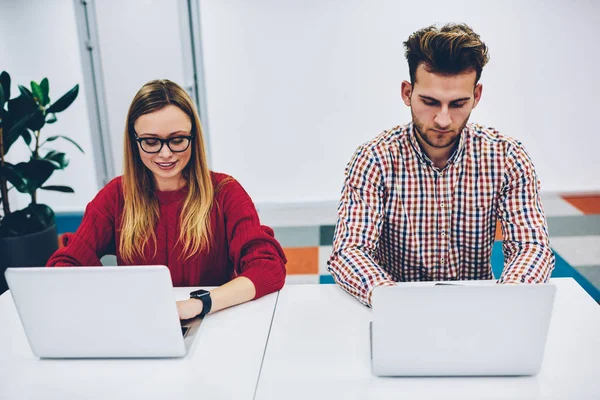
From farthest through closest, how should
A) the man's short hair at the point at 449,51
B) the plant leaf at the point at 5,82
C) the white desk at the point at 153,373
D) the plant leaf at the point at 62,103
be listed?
the plant leaf at the point at 62,103
the plant leaf at the point at 5,82
the man's short hair at the point at 449,51
the white desk at the point at 153,373

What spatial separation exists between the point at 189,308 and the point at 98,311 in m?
0.27

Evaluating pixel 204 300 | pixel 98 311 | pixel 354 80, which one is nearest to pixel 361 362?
pixel 204 300

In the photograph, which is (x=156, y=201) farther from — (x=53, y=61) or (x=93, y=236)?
A: (x=53, y=61)

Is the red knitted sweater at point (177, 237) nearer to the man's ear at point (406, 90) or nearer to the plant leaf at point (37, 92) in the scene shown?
the man's ear at point (406, 90)

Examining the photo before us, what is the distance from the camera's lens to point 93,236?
1.63 meters

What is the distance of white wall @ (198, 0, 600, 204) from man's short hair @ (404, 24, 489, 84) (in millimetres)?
2620

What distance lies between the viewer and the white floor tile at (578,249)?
3.16 meters

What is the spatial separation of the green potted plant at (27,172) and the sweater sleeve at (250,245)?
5.43 ft

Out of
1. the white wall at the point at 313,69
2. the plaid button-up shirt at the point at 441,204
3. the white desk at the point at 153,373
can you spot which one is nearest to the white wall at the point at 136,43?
the white wall at the point at 313,69

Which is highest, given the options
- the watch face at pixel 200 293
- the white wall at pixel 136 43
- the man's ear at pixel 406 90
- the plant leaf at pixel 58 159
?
the white wall at pixel 136 43

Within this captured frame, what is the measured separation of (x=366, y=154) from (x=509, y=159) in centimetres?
43

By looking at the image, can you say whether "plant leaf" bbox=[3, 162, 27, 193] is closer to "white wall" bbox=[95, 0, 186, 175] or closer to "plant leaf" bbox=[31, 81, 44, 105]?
"plant leaf" bbox=[31, 81, 44, 105]

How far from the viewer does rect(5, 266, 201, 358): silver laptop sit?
104cm

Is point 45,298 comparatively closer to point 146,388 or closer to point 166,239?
point 146,388
